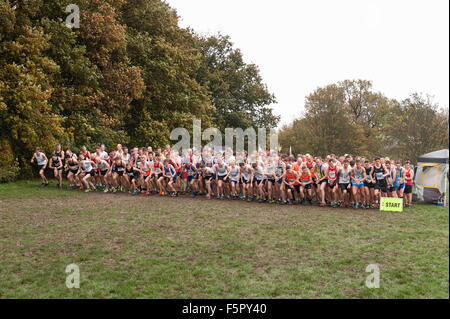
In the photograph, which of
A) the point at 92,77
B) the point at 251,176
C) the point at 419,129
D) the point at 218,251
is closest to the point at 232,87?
the point at 419,129

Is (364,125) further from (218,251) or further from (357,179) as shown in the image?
(218,251)

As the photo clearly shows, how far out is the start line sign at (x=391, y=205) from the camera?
1316 centimetres

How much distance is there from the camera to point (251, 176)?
1583 centimetres

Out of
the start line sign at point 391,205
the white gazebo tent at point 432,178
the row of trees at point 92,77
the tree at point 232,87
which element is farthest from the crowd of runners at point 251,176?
the tree at point 232,87

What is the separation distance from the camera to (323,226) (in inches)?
405

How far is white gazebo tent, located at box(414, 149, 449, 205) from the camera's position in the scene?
49.5 ft

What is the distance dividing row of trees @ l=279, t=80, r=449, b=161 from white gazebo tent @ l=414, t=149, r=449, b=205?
17845 millimetres

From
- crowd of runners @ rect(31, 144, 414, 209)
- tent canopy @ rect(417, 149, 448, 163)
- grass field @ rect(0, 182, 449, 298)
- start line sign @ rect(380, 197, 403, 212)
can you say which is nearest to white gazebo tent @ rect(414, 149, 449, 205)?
tent canopy @ rect(417, 149, 448, 163)

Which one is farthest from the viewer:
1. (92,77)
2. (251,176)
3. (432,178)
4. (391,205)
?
(92,77)

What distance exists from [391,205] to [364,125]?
3872cm

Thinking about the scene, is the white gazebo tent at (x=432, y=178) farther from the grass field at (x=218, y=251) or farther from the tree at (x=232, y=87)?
the tree at (x=232, y=87)

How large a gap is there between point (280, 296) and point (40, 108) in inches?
637

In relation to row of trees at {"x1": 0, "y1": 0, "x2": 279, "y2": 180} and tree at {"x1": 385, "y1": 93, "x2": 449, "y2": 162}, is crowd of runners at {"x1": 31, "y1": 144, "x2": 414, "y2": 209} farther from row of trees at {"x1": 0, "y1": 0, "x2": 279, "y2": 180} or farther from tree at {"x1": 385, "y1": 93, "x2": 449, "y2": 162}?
tree at {"x1": 385, "y1": 93, "x2": 449, "y2": 162}

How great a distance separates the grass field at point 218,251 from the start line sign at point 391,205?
0.36 metres
